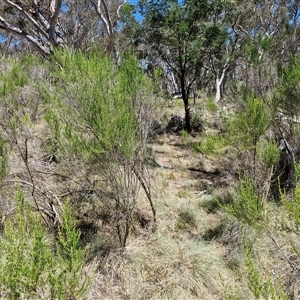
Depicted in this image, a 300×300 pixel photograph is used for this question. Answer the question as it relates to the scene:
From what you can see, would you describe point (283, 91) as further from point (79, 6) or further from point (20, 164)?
point (79, 6)

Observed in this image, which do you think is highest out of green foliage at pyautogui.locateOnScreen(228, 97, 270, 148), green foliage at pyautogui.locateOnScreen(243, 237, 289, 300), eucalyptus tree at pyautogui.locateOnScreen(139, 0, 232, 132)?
eucalyptus tree at pyautogui.locateOnScreen(139, 0, 232, 132)

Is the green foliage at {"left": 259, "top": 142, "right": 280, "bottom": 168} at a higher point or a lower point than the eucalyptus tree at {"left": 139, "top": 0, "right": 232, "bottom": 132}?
lower

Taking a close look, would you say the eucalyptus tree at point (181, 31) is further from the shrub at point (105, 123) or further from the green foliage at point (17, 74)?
the shrub at point (105, 123)

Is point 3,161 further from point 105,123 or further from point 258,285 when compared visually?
point 258,285

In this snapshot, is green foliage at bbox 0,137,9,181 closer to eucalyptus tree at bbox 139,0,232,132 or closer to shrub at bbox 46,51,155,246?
shrub at bbox 46,51,155,246

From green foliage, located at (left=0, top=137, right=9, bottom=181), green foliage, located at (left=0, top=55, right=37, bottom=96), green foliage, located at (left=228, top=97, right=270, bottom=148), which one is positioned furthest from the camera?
green foliage, located at (left=0, top=55, right=37, bottom=96)

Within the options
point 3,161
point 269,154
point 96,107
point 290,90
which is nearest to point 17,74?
point 3,161

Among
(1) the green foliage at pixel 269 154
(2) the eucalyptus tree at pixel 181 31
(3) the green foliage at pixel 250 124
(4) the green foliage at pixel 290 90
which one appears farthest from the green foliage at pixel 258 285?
(2) the eucalyptus tree at pixel 181 31

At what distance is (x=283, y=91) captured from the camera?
16.0 ft

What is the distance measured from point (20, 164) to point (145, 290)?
2362 millimetres

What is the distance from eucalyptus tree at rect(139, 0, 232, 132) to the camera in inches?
307

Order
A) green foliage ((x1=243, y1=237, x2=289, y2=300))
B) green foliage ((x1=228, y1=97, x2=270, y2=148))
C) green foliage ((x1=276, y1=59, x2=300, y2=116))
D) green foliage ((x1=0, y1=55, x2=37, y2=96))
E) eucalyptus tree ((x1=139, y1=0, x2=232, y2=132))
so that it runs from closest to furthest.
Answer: green foliage ((x1=243, y1=237, x2=289, y2=300)), green foliage ((x1=228, y1=97, x2=270, y2=148)), green foliage ((x1=276, y1=59, x2=300, y2=116)), green foliage ((x1=0, y1=55, x2=37, y2=96)), eucalyptus tree ((x1=139, y1=0, x2=232, y2=132))

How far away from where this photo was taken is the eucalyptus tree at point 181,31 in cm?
781

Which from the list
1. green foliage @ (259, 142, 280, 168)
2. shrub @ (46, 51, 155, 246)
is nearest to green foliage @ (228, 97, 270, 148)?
green foliage @ (259, 142, 280, 168)
